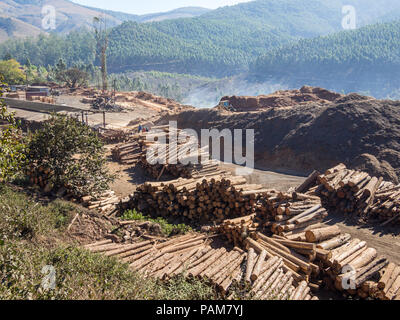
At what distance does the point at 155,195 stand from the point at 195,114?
18.4 metres

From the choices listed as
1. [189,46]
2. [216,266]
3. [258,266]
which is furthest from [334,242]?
[189,46]

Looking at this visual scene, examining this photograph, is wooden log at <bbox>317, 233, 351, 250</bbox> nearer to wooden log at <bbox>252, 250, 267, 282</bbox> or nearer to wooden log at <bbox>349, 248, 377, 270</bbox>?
wooden log at <bbox>349, 248, 377, 270</bbox>

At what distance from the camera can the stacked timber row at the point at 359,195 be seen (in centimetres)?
1153

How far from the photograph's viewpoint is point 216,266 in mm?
7465

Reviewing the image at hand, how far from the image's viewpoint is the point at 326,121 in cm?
2117

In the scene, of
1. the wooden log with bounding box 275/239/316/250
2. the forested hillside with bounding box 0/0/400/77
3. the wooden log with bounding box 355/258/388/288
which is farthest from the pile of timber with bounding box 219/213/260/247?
the forested hillside with bounding box 0/0/400/77

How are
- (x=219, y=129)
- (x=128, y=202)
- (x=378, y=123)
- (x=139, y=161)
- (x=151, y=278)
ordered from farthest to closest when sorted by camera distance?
(x=219, y=129) → (x=378, y=123) → (x=139, y=161) → (x=128, y=202) → (x=151, y=278)

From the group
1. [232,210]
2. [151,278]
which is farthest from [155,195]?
[151,278]

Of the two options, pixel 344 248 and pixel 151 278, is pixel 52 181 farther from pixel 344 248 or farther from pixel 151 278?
pixel 344 248

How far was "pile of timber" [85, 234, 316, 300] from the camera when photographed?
22.0ft

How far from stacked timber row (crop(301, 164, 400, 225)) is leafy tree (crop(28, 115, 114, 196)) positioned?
8195 millimetres

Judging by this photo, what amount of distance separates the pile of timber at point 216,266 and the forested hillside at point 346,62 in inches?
4058

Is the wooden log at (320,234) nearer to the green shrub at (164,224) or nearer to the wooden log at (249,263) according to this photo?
the wooden log at (249,263)

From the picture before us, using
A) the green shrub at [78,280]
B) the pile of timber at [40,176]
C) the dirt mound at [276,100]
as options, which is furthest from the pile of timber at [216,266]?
the dirt mound at [276,100]
